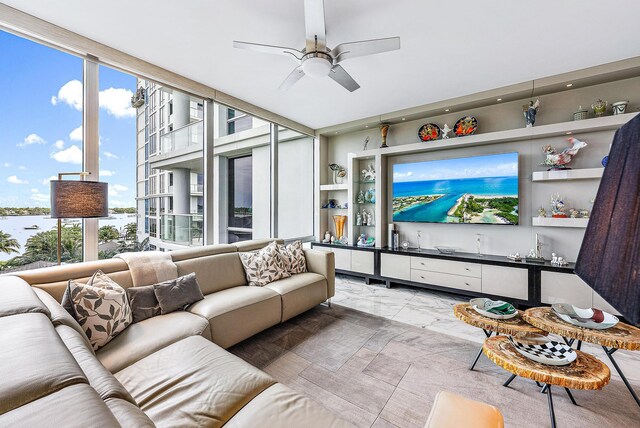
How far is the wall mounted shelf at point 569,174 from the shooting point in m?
3.08

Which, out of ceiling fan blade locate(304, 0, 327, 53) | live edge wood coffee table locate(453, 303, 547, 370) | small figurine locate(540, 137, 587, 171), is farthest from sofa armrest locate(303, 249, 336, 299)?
small figurine locate(540, 137, 587, 171)

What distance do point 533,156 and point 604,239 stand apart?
3833mm

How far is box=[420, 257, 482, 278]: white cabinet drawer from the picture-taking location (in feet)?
11.7

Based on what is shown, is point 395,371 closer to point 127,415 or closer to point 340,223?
point 127,415

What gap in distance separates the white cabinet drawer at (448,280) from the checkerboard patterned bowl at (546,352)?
1707 mm

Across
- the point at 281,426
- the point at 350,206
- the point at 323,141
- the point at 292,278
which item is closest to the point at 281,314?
the point at 292,278

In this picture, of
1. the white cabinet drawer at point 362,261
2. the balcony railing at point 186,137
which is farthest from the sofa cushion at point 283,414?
the white cabinet drawer at point 362,261

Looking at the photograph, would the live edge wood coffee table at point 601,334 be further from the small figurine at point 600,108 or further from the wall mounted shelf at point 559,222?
the small figurine at point 600,108

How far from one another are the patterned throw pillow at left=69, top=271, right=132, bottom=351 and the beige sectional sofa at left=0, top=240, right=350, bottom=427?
2.9 inches

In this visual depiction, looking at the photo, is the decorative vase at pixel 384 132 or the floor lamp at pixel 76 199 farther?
the decorative vase at pixel 384 132

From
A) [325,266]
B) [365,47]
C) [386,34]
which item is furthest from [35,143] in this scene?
[386,34]

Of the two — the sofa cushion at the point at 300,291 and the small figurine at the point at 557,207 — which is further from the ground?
the small figurine at the point at 557,207

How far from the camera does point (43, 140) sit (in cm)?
235

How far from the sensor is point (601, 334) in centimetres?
177
